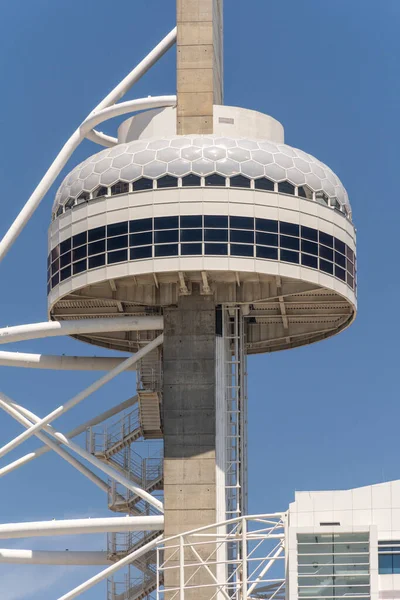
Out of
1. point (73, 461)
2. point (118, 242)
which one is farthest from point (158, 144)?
point (73, 461)

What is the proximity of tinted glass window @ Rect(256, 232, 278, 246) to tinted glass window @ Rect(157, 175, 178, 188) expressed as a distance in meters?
5.29

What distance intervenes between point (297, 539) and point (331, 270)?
18.5 meters

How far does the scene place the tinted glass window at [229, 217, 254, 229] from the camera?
14538 cm

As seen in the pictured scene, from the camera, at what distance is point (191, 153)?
146500 mm

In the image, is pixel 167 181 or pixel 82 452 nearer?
pixel 167 181

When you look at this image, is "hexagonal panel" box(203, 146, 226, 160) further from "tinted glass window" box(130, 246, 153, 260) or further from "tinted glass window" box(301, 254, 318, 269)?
"tinted glass window" box(301, 254, 318, 269)

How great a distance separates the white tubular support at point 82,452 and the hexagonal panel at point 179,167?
54.1 feet

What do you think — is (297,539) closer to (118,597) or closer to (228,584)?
(228,584)

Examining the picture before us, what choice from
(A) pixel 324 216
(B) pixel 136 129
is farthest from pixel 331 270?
(B) pixel 136 129

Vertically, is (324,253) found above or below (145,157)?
below

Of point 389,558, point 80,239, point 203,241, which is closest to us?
point 389,558

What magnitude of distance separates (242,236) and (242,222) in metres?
0.80

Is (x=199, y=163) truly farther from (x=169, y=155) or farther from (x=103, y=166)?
(x=103, y=166)

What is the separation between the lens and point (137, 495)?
15000cm
